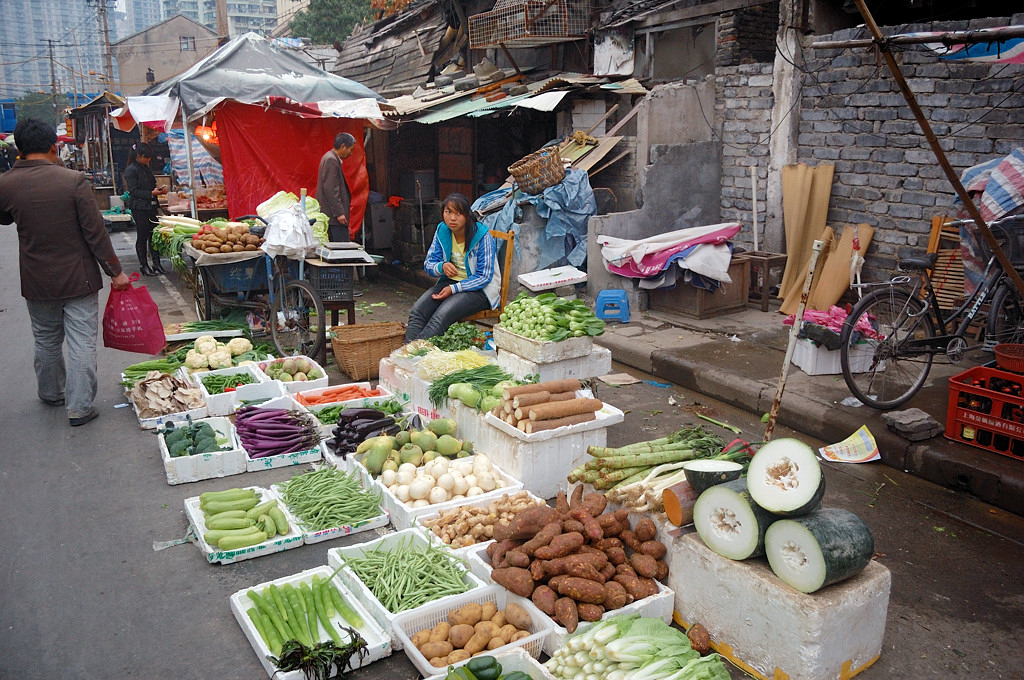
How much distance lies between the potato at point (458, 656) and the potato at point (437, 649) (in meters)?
0.03

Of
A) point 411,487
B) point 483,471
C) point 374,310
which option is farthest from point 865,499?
point 374,310

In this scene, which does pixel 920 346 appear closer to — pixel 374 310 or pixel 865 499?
pixel 865 499

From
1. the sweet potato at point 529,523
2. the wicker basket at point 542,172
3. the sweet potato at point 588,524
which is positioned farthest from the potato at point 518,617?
the wicker basket at point 542,172

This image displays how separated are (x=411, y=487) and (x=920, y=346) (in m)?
4.48

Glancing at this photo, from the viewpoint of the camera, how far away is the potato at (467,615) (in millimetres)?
3754

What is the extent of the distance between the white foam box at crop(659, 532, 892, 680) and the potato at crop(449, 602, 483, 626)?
→ 104cm

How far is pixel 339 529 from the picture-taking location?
487 centimetres

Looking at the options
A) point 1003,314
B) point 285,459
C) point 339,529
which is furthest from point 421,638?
point 1003,314

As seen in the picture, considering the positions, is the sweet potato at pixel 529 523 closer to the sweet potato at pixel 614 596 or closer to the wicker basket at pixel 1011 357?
the sweet potato at pixel 614 596

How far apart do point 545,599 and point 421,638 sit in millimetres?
624

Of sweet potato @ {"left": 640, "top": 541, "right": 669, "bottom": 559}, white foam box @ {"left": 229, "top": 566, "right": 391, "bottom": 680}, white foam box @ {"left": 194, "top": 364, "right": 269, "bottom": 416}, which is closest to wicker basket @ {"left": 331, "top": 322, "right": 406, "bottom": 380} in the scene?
white foam box @ {"left": 194, "top": 364, "right": 269, "bottom": 416}

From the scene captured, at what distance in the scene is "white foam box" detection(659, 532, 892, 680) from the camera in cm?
328

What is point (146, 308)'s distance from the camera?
284 inches

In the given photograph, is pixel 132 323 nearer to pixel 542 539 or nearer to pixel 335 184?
pixel 335 184
